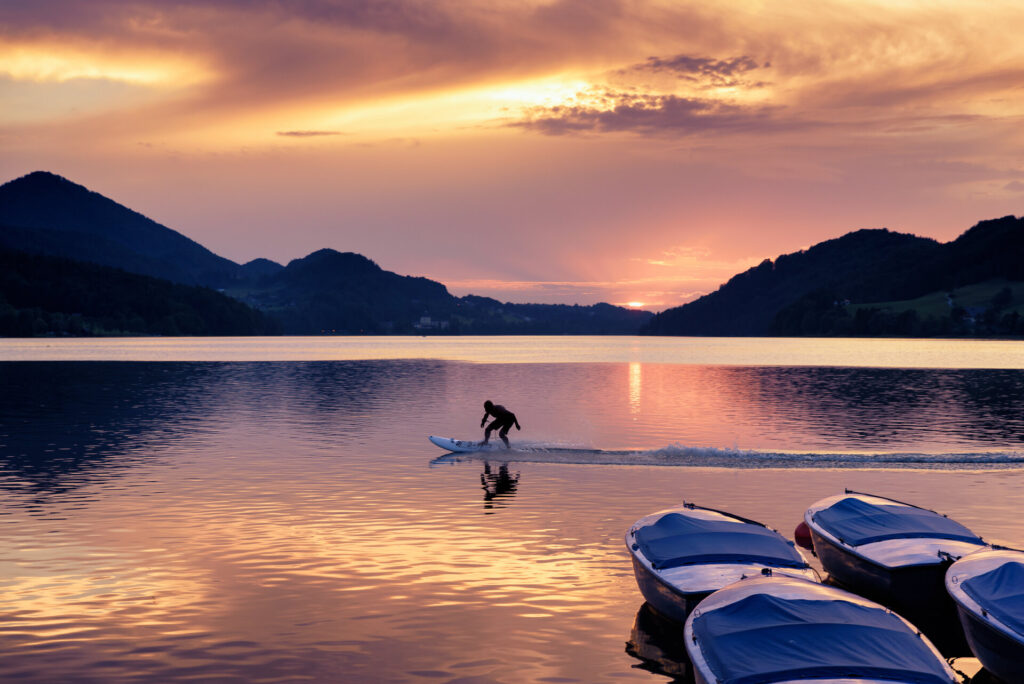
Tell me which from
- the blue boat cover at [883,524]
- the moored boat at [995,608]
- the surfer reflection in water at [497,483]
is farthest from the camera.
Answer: the surfer reflection in water at [497,483]

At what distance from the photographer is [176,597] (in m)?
24.1

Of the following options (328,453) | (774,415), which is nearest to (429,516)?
(328,453)

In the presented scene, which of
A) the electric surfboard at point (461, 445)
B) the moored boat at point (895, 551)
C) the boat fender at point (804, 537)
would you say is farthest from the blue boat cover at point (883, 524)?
the electric surfboard at point (461, 445)

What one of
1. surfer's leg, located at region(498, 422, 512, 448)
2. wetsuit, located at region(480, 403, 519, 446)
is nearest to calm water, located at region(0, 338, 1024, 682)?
surfer's leg, located at region(498, 422, 512, 448)

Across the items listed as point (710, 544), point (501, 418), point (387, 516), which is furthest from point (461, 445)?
point (710, 544)

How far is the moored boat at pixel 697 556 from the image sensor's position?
2117cm

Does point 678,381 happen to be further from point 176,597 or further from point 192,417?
point 176,597

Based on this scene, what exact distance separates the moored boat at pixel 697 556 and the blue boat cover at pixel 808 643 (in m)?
3.30

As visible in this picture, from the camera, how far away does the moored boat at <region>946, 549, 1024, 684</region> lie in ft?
57.8

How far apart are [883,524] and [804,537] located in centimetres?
488

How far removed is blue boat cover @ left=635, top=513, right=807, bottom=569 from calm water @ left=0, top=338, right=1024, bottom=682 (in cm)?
169

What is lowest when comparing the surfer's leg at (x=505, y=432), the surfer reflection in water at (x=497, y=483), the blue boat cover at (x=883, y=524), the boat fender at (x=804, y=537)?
the surfer reflection in water at (x=497, y=483)

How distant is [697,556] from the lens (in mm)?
22688

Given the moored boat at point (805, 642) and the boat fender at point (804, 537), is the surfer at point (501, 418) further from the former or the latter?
the moored boat at point (805, 642)
